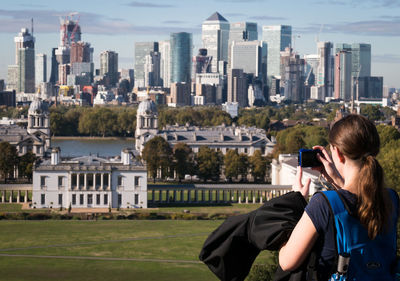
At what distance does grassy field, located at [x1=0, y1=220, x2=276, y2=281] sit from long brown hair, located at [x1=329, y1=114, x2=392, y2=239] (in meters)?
24.4

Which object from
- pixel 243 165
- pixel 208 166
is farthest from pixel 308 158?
pixel 243 165

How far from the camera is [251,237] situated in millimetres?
4934

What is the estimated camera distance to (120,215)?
155 ft

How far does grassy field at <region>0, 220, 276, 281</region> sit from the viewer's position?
97.9 ft

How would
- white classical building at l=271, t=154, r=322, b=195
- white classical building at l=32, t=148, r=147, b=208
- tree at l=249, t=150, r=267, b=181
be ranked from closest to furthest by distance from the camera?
white classical building at l=32, t=148, r=147, b=208
white classical building at l=271, t=154, r=322, b=195
tree at l=249, t=150, r=267, b=181

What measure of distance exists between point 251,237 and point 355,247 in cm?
62

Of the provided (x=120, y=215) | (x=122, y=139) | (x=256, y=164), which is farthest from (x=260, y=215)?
(x=122, y=139)

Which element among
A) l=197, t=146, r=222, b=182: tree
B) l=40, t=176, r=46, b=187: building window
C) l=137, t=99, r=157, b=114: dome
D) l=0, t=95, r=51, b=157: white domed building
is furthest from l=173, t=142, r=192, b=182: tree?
l=137, t=99, r=157, b=114: dome

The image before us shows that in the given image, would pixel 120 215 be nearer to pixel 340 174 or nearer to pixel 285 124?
pixel 340 174

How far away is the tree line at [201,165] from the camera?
66.6 meters

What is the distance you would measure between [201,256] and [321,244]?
755 mm

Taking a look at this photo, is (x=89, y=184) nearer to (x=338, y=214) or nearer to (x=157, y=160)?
(x=157, y=160)

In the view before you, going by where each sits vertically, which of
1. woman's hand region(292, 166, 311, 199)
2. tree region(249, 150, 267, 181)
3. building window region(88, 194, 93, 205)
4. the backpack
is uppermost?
woman's hand region(292, 166, 311, 199)

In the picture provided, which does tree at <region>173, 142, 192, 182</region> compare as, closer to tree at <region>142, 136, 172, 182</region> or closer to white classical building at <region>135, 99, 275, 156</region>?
tree at <region>142, 136, 172, 182</region>
